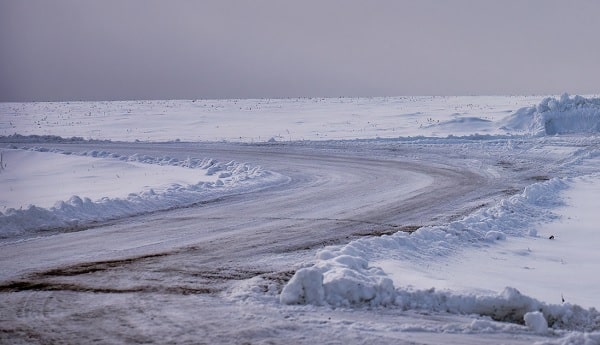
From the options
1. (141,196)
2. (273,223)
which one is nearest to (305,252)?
(273,223)

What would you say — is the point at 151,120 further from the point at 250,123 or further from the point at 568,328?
the point at 568,328

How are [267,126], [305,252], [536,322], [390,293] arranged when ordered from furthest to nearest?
[267,126], [305,252], [390,293], [536,322]

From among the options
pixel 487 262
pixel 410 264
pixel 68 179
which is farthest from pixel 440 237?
pixel 68 179

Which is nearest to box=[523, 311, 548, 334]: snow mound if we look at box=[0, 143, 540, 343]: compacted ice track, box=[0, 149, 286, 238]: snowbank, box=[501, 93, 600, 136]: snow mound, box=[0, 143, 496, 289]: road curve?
box=[0, 143, 540, 343]: compacted ice track

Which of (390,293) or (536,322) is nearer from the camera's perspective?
(536,322)

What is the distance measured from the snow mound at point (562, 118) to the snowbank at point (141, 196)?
1939 centimetres

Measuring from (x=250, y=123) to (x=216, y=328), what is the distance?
50.2 meters

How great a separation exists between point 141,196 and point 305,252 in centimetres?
711

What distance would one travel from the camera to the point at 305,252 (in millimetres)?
9820

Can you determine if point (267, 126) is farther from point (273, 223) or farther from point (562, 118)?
point (273, 223)

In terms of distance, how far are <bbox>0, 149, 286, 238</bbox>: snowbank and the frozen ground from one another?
0.21 ft

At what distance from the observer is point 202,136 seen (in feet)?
142

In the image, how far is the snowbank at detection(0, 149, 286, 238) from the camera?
1256 cm

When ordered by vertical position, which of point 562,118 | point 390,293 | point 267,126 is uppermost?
point 562,118
